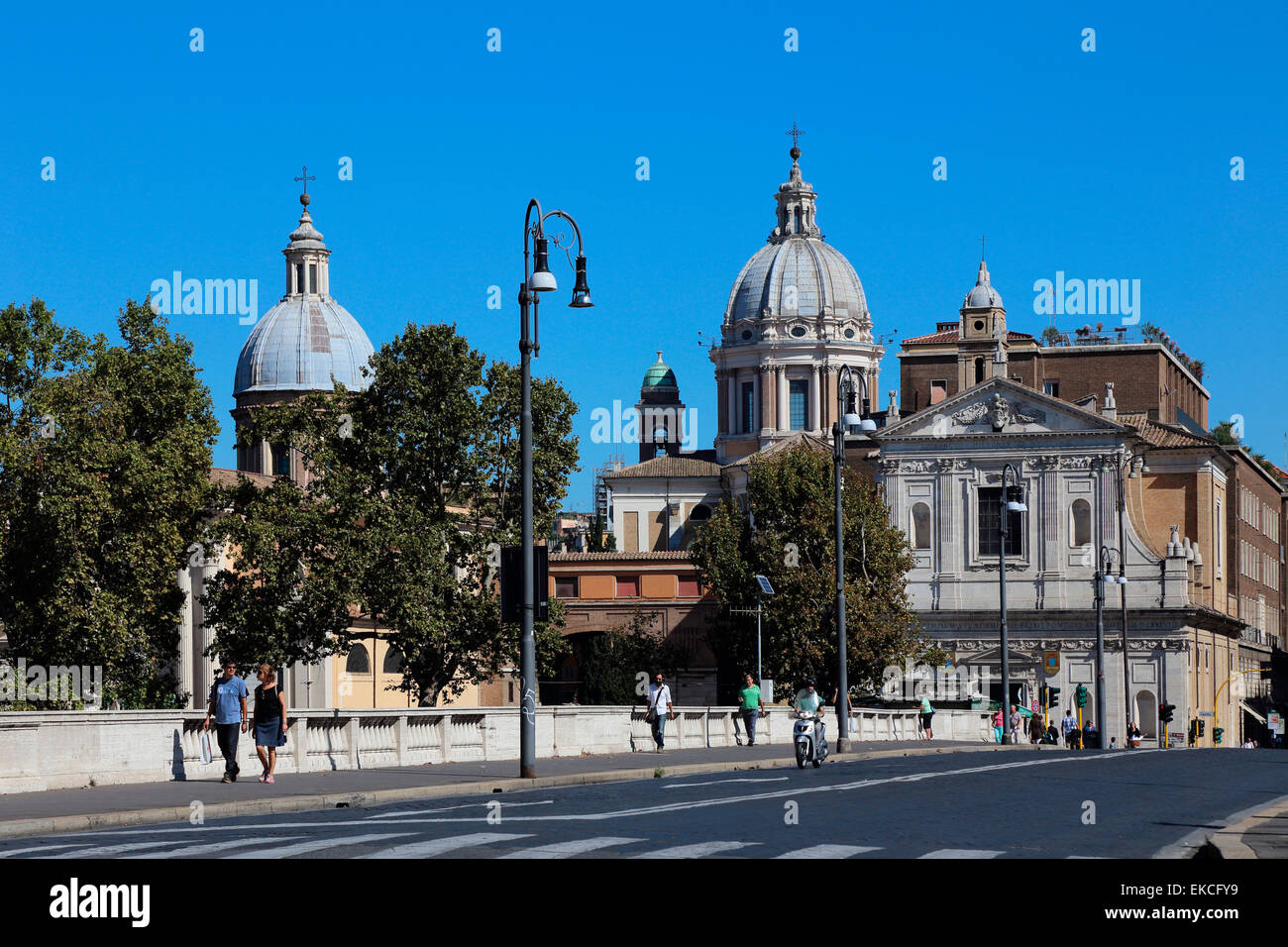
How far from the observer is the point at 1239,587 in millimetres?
114062

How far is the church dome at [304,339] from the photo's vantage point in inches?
4660

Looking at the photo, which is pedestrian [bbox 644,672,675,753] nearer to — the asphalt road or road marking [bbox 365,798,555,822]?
the asphalt road

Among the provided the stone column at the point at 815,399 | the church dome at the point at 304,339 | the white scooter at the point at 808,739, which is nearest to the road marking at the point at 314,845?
the white scooter at the point at 808,739

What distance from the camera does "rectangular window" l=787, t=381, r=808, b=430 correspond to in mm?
137125

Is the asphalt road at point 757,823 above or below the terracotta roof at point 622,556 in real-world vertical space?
below

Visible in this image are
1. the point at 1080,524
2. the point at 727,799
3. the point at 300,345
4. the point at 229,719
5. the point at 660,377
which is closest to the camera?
the point at 727,799

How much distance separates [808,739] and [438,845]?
1976cm

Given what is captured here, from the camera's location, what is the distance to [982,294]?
422 ft

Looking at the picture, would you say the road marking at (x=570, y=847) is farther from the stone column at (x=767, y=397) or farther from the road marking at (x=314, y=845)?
the stone column at (x=767, y=397)

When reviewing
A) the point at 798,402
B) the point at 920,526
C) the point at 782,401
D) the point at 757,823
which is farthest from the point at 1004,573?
the point at 798,402

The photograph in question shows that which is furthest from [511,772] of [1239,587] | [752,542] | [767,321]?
[767,321]

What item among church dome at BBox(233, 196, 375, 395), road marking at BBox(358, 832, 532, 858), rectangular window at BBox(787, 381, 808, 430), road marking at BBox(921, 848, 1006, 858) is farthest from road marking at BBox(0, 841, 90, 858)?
rectangular window at BBox(787, 381, 808, 430)

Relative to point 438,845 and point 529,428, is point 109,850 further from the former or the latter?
point 529,428
